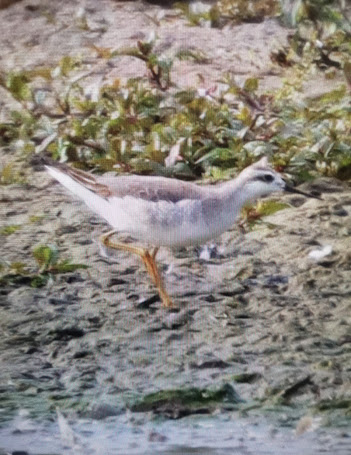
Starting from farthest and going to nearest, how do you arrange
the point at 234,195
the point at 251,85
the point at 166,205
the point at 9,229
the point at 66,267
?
the point at 251,85, the point at 9,229, the point at 66,267, the point at 234,195, the point at 166,205

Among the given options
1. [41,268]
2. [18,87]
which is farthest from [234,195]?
[18,87]

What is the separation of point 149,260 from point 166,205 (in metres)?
0.34

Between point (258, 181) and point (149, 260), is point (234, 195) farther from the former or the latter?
point (149, 260)

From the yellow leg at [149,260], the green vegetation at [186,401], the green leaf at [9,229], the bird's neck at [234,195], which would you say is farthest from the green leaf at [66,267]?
the green vegetation at [186,401]

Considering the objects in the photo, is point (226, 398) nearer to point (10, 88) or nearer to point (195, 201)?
point (195, 201)

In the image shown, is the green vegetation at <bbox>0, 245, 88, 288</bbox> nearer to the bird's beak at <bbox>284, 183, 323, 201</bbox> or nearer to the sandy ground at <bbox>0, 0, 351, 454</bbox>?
the sandy ground at <bbox>0, 0, 351, 454</bbox>

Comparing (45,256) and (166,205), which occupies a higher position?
(166,205)

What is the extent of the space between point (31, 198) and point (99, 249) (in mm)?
753

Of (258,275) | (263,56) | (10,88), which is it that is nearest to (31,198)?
(10,88)

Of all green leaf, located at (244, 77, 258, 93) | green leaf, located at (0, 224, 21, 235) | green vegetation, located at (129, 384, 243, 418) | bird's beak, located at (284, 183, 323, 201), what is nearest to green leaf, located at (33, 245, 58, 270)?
green leaf, located at (0, 224, 21, 235)

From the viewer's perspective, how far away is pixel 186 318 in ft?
17.1

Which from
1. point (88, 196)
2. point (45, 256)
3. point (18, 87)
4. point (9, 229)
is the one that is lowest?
point (9, 229)

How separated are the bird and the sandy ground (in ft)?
0.73

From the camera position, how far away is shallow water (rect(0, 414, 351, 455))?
4.18m
